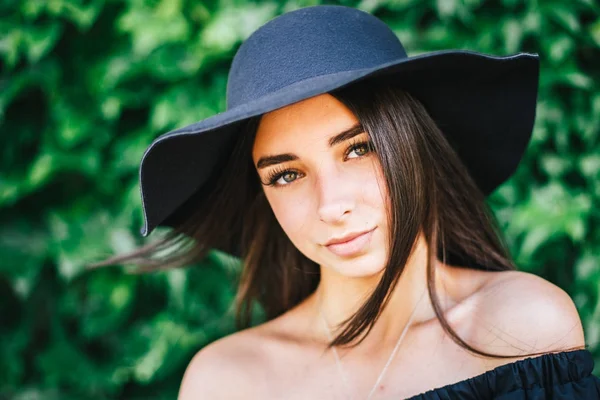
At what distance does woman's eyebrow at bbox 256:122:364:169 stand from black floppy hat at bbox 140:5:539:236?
0.45 feet

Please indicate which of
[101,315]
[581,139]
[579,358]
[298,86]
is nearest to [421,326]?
[579,358]

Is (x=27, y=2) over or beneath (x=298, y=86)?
over

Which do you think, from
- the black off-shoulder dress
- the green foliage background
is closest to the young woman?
the black off-shoulder dress

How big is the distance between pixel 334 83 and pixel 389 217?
433 millimetres

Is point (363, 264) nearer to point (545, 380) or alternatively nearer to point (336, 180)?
point (336, 180)

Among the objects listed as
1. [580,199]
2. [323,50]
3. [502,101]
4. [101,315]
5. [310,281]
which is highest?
[323,50]

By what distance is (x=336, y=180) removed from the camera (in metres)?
1.70

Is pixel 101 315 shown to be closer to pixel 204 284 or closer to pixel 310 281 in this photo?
pixel 204 284

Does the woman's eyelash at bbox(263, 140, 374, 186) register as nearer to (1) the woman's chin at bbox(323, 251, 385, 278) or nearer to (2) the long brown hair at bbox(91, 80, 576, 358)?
(2) the long brown hair at bbox(91, 80, 576, 358)

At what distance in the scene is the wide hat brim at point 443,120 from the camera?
1597 millimetres

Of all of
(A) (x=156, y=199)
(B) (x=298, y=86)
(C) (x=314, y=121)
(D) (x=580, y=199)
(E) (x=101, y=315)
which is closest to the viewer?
(B) (x=298, y=86)

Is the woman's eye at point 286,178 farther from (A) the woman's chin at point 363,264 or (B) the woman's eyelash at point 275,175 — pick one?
(A) the woman's chin at point 363,264

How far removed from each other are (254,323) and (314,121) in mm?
1214

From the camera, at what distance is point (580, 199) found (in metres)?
2.34
